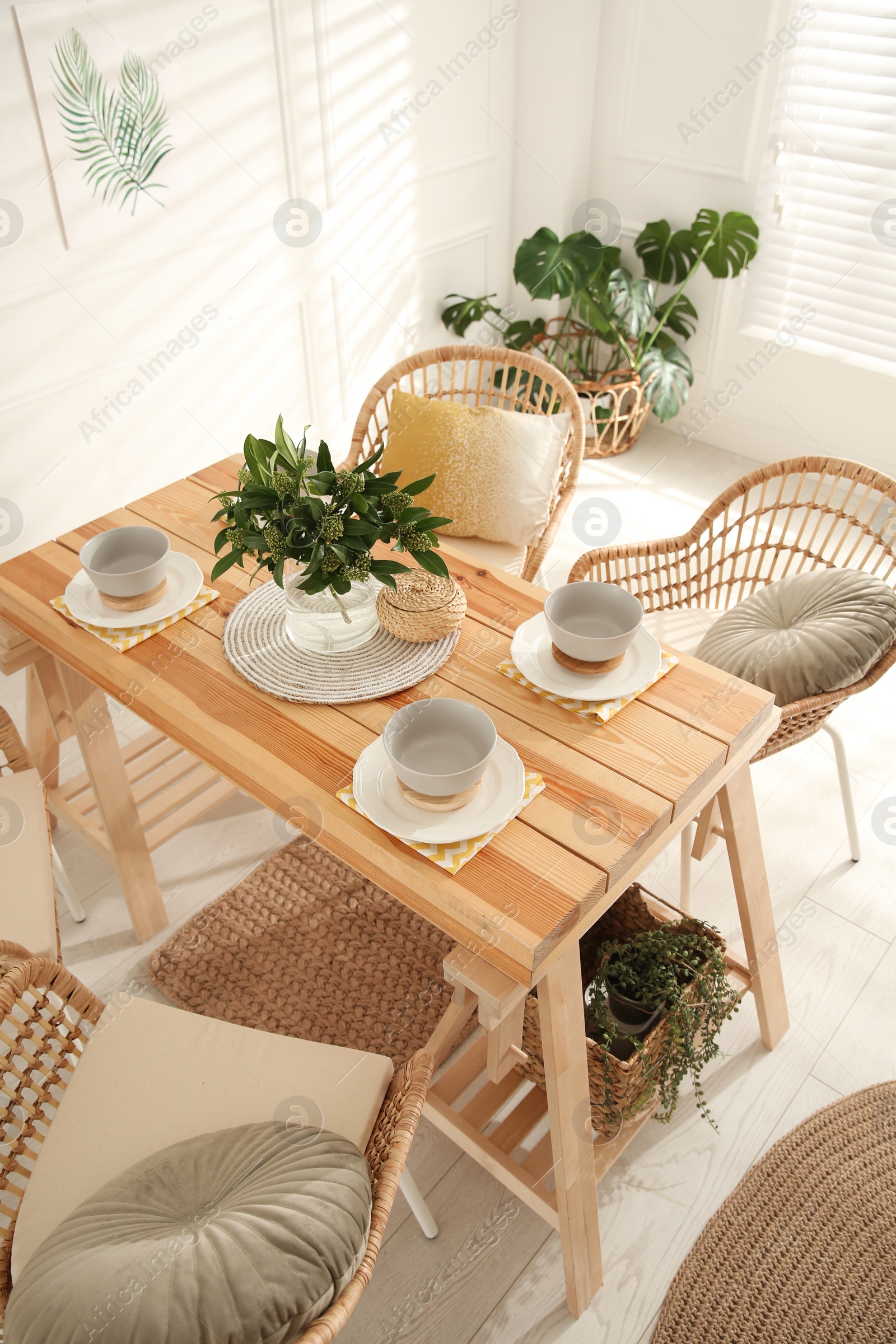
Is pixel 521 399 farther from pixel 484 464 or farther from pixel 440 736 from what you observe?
pixel 440 736

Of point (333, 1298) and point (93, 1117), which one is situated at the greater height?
point (333, 1298)

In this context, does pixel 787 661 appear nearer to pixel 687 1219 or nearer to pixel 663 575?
pixel 663 575

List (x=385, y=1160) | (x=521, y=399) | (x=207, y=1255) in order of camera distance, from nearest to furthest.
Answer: (x=207, y=1255) → (x=385, y=1160) → (x=521, y=399)

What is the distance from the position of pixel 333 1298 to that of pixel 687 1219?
2.88 feet

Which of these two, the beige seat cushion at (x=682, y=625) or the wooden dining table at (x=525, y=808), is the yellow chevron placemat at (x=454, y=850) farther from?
the beige seat cushion at (x=682, y=625)

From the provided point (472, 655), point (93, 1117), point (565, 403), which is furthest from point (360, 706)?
point (565, 403)

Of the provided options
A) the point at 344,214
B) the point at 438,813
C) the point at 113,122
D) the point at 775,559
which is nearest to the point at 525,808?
the point at 438,813

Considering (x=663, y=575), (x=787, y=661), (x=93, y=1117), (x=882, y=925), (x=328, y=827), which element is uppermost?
(x=328, y=827)

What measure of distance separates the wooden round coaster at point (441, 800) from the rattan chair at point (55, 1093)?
1.04 feet

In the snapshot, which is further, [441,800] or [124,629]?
[124,629]

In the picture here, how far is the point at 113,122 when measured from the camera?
2.38m

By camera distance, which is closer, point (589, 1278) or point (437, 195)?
point (589, 1278)

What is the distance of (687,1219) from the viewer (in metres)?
1.56

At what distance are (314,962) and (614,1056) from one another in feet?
2.28
